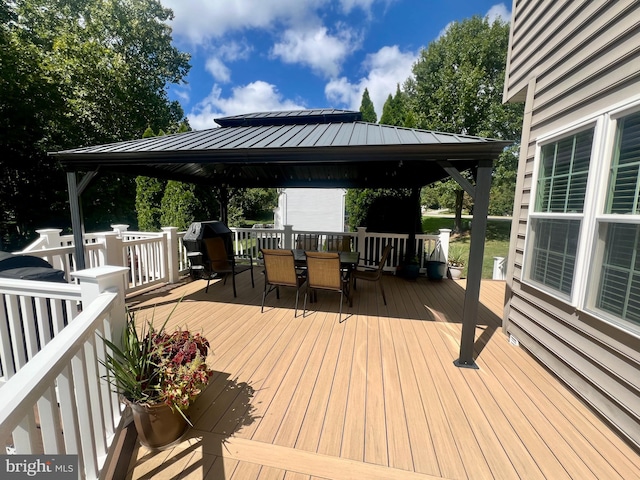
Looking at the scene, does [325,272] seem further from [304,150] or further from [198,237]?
[198,237]

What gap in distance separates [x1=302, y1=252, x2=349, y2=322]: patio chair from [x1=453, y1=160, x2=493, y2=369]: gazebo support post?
4.99 feet

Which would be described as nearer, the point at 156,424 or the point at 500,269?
the point at 156,424

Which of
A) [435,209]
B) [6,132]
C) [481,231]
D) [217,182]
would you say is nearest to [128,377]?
[481,231]

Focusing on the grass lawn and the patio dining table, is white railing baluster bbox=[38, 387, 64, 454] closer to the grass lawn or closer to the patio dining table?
the patio dining table

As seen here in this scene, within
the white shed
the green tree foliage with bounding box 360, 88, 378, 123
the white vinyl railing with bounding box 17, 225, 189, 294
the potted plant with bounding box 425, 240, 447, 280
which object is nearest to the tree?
the green tree foliage with bounding box 360, 88, 378, 123

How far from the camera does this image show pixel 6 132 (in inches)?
366

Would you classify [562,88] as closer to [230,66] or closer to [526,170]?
[526,170]

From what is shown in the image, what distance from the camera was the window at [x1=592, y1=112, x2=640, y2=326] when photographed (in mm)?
1848

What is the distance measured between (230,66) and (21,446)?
15247 mm

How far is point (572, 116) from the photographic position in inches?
96.3

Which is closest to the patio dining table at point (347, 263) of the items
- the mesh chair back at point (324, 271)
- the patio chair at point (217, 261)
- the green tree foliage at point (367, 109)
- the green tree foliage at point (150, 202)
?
the mesh chair back at point (324, 271)

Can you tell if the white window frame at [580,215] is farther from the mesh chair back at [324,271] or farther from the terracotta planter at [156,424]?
the terracotta planter at [156,424]

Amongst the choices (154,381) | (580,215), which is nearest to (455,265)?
(580,215)

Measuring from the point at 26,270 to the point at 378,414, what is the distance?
3.14 metres
